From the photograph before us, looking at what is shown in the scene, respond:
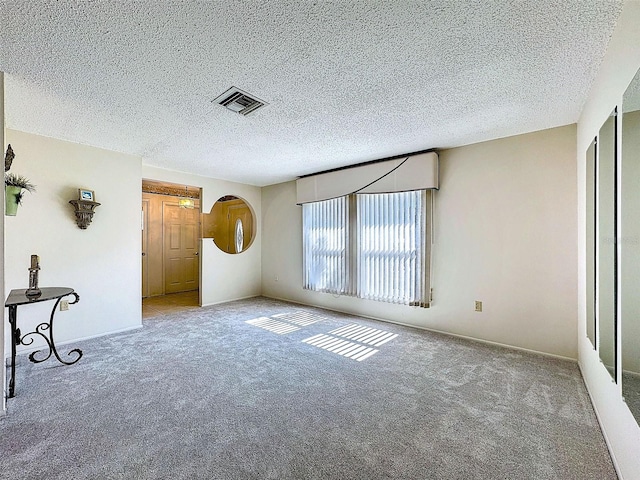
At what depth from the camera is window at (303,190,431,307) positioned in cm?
375

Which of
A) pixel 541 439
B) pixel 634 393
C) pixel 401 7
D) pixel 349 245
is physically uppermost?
pixel 401 7

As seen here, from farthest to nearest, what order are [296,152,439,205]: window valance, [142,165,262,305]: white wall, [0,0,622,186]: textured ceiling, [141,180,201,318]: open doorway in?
[141,180,201,318]: open doorway
[142,165,262,305]: white wall
[296,152,439,205]: window valance
[0,0,622,186]: textured ceiling

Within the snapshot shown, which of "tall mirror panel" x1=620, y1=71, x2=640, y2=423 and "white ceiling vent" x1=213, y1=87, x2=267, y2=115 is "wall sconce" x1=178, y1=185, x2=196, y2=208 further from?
"tall mirror panel" x1=620, y1=71, x2=640, y2=423

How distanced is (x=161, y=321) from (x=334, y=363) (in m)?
2.85

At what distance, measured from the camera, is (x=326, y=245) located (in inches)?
191

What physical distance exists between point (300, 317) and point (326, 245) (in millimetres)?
1241

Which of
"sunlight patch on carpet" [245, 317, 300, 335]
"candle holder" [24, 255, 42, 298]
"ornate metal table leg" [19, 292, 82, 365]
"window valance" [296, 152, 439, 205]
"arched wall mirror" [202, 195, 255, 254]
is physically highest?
"window valance" [296, 152, 439, 205]

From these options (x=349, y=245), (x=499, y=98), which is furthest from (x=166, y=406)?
(x=499, y=98)

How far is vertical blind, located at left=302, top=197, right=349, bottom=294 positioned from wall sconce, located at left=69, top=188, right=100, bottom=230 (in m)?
2.98

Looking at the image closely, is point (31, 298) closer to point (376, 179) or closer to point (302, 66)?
point (302, 66)

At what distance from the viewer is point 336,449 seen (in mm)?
1633

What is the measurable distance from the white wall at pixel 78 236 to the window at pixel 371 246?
264 cm

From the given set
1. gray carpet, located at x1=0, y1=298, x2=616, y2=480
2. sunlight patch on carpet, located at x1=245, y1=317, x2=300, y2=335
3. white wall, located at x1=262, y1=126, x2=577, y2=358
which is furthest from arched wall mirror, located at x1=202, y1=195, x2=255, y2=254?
white wall, located at x1=262, y1=126, x2=577, y2=358

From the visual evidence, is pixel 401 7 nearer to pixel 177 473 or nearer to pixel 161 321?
pixel 177 473
